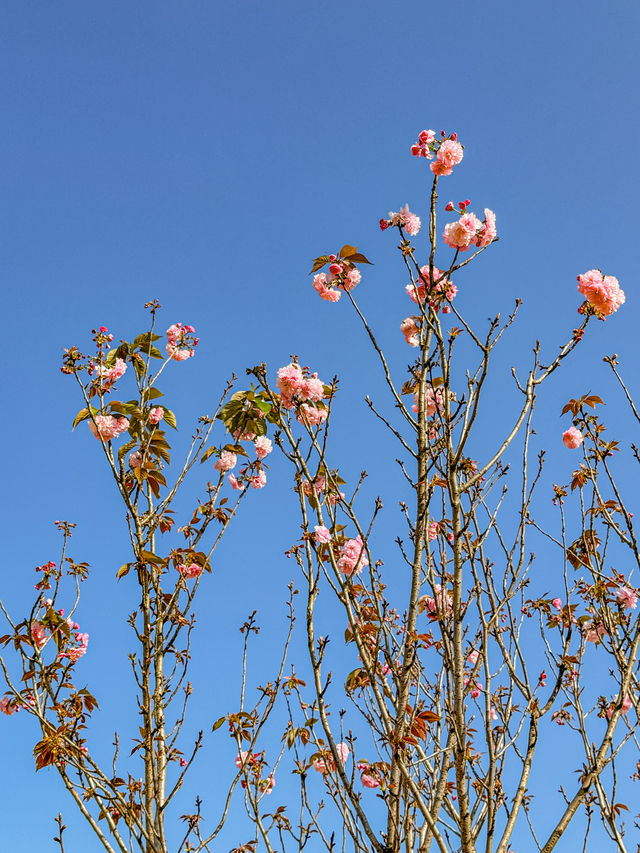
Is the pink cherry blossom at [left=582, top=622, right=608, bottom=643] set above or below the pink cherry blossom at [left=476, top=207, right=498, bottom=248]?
below

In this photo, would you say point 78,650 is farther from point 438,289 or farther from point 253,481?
point 438,289

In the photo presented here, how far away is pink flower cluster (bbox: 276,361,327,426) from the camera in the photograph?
3258 mm

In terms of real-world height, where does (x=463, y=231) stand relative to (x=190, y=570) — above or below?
above

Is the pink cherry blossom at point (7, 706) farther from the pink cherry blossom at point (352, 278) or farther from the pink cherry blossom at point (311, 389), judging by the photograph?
the pink cherry blossom at point (352, 278)

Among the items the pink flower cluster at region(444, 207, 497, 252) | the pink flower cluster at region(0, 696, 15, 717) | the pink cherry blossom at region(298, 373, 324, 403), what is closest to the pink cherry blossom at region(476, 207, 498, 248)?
the pink flower cluster at region(444, 207, 497, 252)

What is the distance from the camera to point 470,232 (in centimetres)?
312

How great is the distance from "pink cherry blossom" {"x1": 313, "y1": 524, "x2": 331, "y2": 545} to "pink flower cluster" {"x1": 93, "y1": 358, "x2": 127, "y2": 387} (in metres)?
1.92

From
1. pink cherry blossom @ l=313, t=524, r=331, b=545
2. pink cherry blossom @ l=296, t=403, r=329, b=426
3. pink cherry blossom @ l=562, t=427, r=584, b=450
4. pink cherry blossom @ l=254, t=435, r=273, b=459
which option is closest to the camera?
pink cherry blossom @ l=313, t=524, r=331, b=545

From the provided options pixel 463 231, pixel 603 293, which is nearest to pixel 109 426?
pixel 463 231

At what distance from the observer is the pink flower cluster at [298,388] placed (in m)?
3.26

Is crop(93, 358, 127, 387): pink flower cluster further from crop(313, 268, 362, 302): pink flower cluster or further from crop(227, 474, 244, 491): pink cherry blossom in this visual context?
crop(313, 268, 362, 302): pink flower cluster

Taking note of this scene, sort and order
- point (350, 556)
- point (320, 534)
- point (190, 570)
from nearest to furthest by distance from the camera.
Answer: point (320, 534) → point (350, 556) → point (190, 570)

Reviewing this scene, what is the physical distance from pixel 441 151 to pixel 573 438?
79.7 inches

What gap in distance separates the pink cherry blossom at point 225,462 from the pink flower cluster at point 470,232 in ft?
6.40
